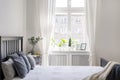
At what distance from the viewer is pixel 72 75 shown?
124 inches

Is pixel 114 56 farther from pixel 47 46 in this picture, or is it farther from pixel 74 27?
pixel 47 46

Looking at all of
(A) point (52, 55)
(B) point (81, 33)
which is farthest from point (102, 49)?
(A) point (52, 55)

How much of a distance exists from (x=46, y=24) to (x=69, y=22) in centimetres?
70

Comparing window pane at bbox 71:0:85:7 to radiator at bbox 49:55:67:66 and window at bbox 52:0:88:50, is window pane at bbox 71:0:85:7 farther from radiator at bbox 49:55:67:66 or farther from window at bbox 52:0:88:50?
radiator at bbox 49:55:67:66

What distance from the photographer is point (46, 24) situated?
206 inches

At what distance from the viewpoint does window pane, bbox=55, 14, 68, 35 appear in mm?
5465

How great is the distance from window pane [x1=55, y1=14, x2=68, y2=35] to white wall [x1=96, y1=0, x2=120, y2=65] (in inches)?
37.1

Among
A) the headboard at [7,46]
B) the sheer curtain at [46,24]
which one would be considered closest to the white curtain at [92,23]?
the sheer curtain at [46,24]

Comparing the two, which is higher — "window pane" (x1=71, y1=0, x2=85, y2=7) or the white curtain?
"window pane" (x1=71, y1=0, x2=85, y2=7)

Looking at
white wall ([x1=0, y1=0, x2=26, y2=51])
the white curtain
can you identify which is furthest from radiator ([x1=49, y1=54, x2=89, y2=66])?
white wall ([x1=0, y1=0, x2=26, y2=51])

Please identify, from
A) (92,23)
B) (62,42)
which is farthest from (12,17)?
(92,23)

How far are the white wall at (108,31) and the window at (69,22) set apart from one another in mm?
474

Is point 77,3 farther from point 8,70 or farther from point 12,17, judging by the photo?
point 8,70

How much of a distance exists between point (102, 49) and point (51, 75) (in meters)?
2.55
